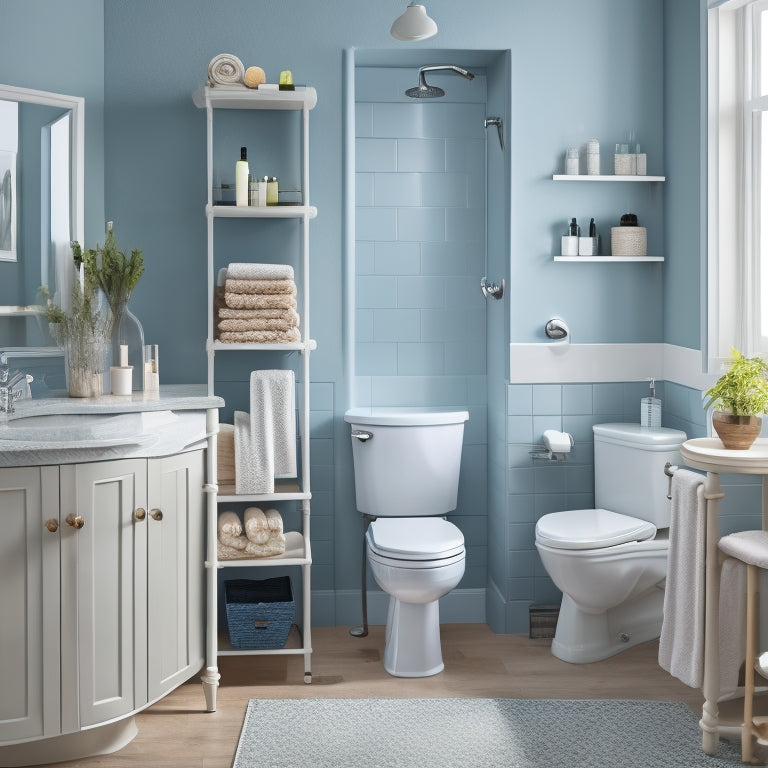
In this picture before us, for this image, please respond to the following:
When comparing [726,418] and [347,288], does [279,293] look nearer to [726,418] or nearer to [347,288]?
[347,288]

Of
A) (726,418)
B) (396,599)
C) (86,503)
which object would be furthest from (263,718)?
(726,418)

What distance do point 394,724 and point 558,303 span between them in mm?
1716

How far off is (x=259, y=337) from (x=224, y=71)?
0.94 metres

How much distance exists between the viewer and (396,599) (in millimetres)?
3449

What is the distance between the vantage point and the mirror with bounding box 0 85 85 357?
3264mm

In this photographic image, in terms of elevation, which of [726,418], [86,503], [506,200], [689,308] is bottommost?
[86,503]

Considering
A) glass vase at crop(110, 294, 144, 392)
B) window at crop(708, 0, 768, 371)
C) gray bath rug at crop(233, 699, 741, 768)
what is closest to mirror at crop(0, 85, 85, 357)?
glass vase at crop(110, 294, 144, 392)

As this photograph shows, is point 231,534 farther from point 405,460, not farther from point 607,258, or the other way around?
point 607,258

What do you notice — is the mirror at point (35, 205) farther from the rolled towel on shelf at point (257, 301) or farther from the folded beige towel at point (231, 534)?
the folded beige towel at point (231, 534)

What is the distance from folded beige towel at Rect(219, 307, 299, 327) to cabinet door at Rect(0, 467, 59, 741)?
915mm

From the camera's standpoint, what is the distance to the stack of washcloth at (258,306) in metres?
3.34

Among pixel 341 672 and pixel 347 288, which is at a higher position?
pixel 347 288

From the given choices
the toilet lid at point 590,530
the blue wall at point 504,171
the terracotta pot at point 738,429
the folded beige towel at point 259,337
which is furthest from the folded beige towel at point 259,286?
the terracotta pot at point 738,429

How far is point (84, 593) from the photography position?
2717 millimetres
